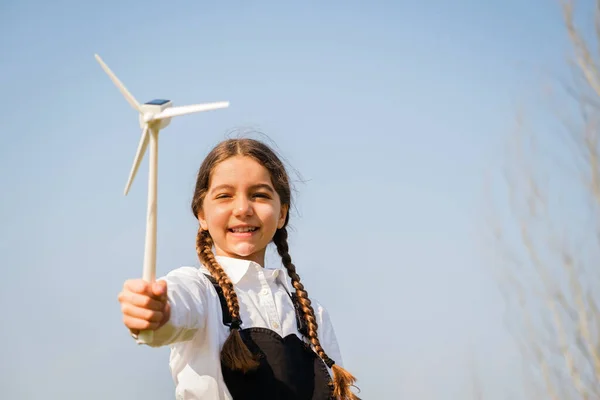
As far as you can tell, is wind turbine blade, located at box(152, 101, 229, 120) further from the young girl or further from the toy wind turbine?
the young girl

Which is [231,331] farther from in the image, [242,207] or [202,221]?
[202,221]

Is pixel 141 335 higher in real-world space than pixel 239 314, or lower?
lower

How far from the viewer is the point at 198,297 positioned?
3.14 meters

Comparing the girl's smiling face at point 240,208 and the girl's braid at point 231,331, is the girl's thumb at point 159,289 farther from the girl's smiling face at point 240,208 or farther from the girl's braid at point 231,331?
the girl's smiling face at point 240,208

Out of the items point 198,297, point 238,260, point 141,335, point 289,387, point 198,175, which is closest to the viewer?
point 141,335

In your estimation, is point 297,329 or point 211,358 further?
point 297,329

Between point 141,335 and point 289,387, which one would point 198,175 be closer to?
point 289,387

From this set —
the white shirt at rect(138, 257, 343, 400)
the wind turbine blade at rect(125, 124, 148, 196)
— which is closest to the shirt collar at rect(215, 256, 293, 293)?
the white shirt at rect(138, 257, 343, 400)

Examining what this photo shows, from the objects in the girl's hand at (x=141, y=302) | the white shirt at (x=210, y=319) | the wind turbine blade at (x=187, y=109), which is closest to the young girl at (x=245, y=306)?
the white shirt at (x=210, y=319)

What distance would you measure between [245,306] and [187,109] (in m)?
1.12

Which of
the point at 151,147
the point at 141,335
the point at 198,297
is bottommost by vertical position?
the point at 141,335

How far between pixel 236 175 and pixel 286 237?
1.97ft

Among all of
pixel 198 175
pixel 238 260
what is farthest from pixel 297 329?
pixel 198 175

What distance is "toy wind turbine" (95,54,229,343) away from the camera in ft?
8.01
